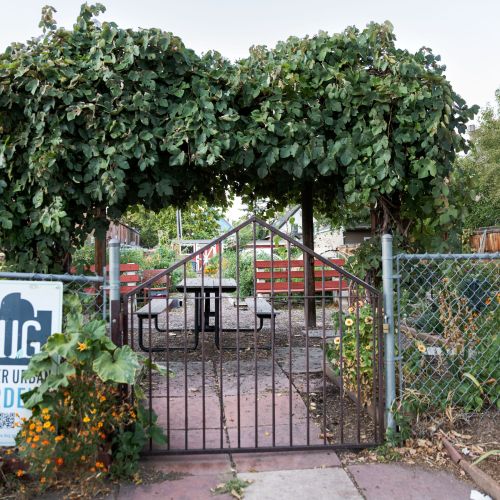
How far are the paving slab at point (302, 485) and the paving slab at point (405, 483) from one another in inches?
3.7

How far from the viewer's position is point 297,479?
312cm

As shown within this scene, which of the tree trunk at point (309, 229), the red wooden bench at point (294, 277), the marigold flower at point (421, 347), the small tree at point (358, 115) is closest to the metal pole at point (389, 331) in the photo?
the marigold flower at point (421, 347)

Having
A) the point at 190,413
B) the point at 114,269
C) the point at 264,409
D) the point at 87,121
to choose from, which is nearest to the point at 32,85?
the point at 87,121

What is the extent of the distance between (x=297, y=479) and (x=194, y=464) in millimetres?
706

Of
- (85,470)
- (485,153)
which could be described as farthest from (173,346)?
(485,153)

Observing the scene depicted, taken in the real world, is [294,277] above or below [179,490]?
above

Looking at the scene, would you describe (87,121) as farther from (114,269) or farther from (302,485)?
(302,485)

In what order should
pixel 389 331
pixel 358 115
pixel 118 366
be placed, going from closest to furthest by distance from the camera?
1. pixel 118 366
2. pixel 389 331
3. pixel 358 115

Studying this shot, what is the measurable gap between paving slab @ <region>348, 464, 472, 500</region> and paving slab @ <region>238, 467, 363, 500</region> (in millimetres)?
95

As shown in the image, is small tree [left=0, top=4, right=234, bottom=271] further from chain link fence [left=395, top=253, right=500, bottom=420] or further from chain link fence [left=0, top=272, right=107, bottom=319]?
chain link fence [left=395, top=253, right=500, bottom=420]

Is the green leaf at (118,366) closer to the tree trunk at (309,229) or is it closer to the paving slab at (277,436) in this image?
the paving slab at (277,436)

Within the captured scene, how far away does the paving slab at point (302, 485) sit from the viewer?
9.55 ft

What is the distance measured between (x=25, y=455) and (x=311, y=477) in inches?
66.5

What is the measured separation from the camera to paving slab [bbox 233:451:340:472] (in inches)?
130
